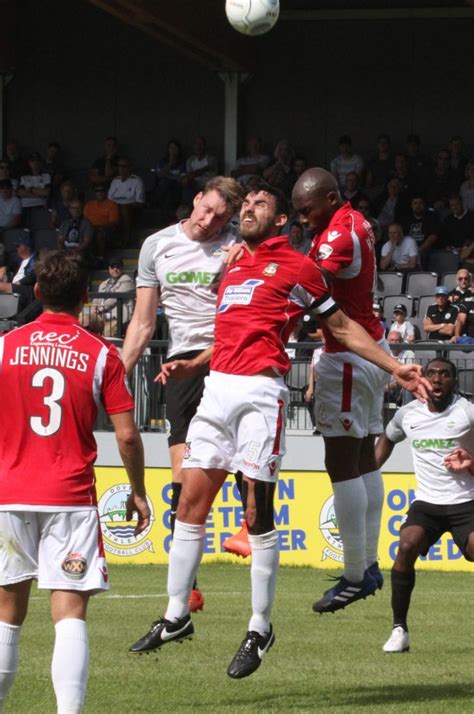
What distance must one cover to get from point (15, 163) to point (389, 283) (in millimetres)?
9096

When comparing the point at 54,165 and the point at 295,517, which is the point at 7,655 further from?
the point at 54,165

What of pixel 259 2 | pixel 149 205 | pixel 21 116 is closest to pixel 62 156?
pixel 21 116

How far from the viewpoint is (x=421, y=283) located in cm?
2019

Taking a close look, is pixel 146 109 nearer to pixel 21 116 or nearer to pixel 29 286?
pixel 21 116

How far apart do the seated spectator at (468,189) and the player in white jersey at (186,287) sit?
45.9 ft

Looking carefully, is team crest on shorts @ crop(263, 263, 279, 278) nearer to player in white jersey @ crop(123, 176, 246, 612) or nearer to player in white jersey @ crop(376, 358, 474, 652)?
player in white jersey @ crop(123, 176, 246, 612)

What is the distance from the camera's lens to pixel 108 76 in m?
28.3

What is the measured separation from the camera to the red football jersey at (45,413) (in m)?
5.61

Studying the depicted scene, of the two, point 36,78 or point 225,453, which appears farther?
point 36,78

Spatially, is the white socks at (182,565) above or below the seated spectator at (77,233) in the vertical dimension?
below

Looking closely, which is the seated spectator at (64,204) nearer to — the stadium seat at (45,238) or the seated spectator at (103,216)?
the stadium seat at (45,238)

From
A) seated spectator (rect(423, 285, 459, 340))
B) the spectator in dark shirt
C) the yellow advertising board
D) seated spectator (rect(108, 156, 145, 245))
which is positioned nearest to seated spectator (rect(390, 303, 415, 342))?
seated spectator (rect(423, 285, 459, 340))

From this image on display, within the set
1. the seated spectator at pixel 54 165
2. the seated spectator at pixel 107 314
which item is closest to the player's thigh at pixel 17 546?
the seated spectator at pixel 107 314

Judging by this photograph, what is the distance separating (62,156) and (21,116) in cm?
129
